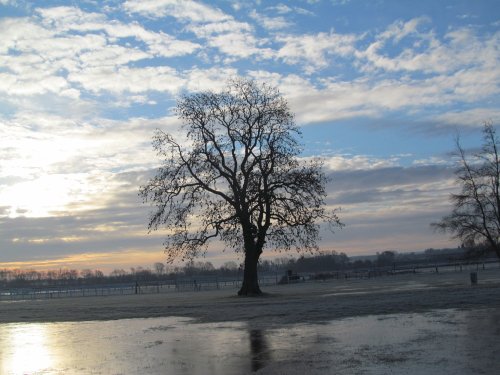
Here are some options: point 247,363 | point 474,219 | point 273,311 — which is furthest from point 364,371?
point 474,219

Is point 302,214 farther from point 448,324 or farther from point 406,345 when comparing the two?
point 406,345

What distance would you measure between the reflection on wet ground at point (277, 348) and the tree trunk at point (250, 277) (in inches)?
767

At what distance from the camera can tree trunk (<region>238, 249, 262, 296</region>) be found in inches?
1601

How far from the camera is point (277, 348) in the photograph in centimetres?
1424

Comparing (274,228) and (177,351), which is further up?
(274,228)

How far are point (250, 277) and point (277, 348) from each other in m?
26.8

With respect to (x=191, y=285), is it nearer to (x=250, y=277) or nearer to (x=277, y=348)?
(x=250, y=277)

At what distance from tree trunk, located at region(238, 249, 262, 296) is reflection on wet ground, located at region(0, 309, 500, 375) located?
19.5 m

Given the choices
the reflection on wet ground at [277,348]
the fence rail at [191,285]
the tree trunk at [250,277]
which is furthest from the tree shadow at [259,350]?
the fence rail at [191,285]

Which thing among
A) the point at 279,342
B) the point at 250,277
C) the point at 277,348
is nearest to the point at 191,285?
the point at 250,277

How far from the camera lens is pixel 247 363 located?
12.5 meters

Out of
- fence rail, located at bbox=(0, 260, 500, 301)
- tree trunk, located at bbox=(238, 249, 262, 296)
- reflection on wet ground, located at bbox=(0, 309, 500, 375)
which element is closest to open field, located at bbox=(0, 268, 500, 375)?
reflection on wet ground, located at bbox=(0, 309, 500, 375)

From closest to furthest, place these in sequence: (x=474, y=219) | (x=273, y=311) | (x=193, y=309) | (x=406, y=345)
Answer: (x=406, y=345) → (x=273, y=311) → (x=193, y=309) → (x=474, y=219)

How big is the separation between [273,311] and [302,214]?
16755mm
